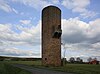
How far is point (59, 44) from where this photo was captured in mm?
39969

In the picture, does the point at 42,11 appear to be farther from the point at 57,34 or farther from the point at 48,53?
the point at 48,53

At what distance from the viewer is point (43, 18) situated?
4125 centimetres

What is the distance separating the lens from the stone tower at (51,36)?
39125 mm

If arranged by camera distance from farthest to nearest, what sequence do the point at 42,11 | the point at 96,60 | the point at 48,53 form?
1. the point at 96,60
2. the point at 42,11
3. the point at 48,53

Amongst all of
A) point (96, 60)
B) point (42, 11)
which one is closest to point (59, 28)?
point (42, 11)

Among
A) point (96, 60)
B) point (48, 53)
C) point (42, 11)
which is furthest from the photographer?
point (96, 60)

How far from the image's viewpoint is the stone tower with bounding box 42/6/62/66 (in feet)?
128

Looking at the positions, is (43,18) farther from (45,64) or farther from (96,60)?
(96,60)

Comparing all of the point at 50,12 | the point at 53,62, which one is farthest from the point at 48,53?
the point at 50,12

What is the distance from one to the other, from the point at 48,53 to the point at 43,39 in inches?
115

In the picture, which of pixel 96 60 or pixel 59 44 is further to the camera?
pixel 96 60

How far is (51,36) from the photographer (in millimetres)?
39562

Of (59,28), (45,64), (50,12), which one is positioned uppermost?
(50,12)

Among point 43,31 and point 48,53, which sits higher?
point 43,31
